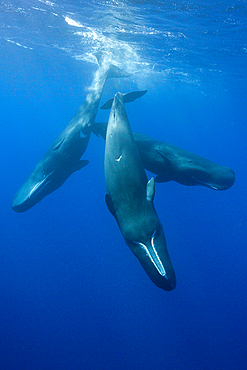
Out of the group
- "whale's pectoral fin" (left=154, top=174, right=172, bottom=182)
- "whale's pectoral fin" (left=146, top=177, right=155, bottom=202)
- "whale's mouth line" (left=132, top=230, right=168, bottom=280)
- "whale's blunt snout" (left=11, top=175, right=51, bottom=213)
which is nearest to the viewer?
"whale's mouth line" (left=132, top=230, right=168, bottom=280)

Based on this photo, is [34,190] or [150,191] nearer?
[150,191]

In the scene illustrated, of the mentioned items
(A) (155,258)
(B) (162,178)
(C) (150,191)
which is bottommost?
(A) (155,258)

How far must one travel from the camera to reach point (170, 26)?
51.0 feet

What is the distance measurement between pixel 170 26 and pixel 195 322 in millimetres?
21810

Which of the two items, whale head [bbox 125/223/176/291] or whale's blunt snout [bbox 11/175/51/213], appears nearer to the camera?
whale head [bbox 125/223/176/291]

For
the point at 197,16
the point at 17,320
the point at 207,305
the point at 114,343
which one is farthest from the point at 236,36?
the point at 17,320

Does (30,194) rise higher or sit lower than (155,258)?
higher

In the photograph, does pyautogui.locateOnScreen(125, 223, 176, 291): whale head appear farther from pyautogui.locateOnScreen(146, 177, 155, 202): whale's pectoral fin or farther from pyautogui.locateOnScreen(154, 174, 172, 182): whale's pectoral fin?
pyautogui.locateOnScreen(154, 174, 172, 182): whale's pectoral fin

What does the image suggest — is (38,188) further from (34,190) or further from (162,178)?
(162,178)

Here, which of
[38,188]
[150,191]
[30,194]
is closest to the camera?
[150,191]

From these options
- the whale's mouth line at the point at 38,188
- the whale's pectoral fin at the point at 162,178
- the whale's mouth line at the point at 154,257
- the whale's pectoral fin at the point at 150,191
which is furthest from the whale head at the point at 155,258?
the whale's mouth line at the point at 38,188

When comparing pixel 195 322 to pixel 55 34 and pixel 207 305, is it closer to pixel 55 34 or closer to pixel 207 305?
pixel 207 305

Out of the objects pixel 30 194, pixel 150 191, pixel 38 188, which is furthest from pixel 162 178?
pixel 30 194

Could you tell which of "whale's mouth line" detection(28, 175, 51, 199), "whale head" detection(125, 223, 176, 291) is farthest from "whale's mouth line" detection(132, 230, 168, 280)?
"whale's mouth line" detection(28, 175, 51, 199)
